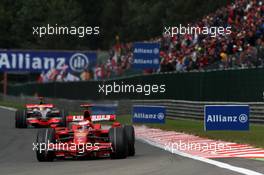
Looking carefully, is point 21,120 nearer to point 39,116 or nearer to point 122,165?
point 39,116

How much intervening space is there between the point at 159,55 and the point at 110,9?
5287 centimetres

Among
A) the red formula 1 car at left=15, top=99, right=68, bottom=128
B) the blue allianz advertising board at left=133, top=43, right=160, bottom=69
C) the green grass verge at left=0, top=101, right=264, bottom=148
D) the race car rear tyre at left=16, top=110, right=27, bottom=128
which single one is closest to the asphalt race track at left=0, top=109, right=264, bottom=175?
the green grass verge at left=0, top=101, right=264, bottom=148

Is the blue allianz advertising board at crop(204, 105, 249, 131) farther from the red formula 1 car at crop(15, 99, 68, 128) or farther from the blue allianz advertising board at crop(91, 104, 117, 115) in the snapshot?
the blue allianz advertising board at crop(91, 104, 117, 115)

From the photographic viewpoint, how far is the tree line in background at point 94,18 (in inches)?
2773

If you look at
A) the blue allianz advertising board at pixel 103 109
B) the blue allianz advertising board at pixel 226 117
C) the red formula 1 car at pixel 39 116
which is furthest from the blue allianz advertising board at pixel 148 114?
the blue allianz advertising board at pixel 226 117

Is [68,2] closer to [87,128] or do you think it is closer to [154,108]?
[154,108]

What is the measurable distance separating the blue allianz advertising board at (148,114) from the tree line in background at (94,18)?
125 ft

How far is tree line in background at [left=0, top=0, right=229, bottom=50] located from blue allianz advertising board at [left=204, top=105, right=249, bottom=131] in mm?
44634

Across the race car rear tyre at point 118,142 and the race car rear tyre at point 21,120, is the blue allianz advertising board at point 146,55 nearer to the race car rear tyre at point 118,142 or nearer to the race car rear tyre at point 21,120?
the race car rear tyre at point 21,120

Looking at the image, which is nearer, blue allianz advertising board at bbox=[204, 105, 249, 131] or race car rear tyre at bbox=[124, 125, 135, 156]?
race car rear tyre at bbox=[124, 125, 135, 156]

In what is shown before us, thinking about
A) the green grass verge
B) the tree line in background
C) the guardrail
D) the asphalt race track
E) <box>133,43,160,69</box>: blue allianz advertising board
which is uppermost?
the tree line in background

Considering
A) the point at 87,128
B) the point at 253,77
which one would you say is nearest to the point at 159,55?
the point at 253,77

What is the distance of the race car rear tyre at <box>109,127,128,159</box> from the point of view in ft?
50.4

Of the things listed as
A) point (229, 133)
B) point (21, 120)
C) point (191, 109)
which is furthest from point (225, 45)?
point (229, 133)
